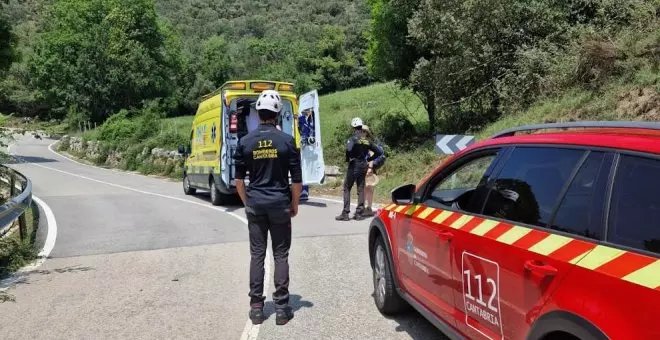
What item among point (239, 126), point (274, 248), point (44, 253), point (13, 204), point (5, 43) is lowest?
point (44, 253)

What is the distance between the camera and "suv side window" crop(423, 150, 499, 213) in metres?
3.80

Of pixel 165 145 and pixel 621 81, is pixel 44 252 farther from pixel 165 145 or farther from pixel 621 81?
pixel 165 145

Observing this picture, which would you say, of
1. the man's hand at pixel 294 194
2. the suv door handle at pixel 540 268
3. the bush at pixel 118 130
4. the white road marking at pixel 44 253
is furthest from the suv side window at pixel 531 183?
the bush at pixel 118 130

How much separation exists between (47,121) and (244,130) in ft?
20.6

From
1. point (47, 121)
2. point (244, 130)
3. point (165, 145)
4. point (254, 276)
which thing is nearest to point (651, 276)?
point (254, 276)

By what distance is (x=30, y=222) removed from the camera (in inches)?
452

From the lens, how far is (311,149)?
1405 centimetres

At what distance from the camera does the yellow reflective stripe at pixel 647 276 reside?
2178 mm

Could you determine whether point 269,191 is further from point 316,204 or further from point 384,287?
point 316,204

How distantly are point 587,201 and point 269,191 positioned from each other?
3.03 meters

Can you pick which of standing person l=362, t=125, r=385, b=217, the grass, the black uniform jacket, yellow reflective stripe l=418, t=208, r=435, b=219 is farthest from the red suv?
standing person l=362, t=125, r=385, b=217

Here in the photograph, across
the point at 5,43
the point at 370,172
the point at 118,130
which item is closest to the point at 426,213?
the point at 370,172

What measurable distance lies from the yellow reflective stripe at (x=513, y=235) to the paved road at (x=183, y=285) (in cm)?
186

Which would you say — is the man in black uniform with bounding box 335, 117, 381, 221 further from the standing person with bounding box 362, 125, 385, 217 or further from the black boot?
the black boot
